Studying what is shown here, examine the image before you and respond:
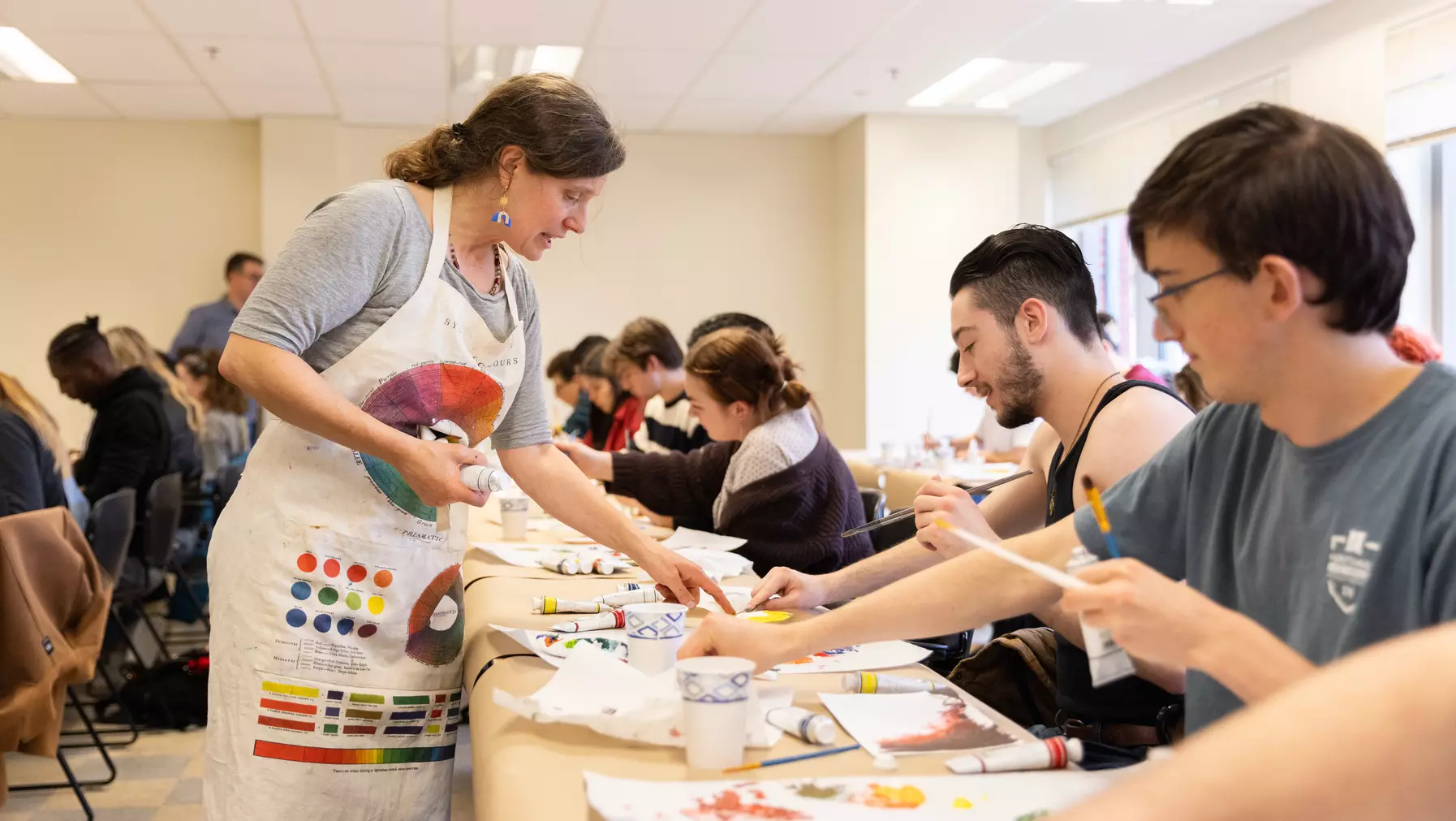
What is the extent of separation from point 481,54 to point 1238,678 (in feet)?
19.8


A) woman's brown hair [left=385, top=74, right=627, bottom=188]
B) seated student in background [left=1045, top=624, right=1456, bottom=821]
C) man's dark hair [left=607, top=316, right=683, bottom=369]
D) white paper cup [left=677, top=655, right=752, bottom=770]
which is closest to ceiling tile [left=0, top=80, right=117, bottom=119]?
man's dark hair [left=607, top=316, right=683, bottom=369]

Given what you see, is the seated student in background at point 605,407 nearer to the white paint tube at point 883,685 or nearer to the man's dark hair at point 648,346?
the man's dark hair at point 648,346

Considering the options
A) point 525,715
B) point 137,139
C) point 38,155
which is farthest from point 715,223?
point 525,715

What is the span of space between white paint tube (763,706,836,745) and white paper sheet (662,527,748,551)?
1.22 meters

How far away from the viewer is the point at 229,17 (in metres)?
5.50

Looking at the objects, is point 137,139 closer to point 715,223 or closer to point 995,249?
point 715,223

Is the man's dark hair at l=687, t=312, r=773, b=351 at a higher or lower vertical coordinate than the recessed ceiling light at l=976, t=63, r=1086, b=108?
lower

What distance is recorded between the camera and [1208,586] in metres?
1.20

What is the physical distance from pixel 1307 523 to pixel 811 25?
16.8 ft

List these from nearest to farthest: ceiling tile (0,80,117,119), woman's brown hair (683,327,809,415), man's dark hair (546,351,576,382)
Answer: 1. woman's brown hair (683,327,809,415)
2. man's dark hair (546,351,576,382)
3. ceiling tile (0,80,117,119)

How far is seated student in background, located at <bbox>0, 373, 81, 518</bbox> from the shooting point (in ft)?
11.6

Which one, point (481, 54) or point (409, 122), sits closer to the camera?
point (481, 54)

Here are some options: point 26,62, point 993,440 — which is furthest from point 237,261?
point 993,440

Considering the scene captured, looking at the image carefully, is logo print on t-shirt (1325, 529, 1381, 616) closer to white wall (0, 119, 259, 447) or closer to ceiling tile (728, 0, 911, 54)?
ceiling tile (728, 0, 911, 54)
